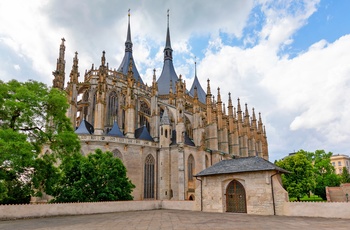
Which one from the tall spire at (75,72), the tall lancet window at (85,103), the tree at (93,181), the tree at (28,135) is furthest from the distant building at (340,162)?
the tree at (28,135)

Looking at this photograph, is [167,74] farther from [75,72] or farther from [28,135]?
[28,135]

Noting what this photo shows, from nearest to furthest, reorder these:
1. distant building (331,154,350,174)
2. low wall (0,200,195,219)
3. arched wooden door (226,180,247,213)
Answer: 1. low wall (0,200,195,219)
2. arched wooden door (226,180,247,213)
3. distant building (331,154,350,174)

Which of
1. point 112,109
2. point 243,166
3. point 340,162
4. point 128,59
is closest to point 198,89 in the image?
point 128,59

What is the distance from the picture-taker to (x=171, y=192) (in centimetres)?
3497

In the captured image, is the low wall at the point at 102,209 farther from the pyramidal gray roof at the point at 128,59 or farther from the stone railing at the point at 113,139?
the pyramidal gray roof at the point at 128,59

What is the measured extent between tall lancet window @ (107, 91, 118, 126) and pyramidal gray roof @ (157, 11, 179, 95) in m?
14.9

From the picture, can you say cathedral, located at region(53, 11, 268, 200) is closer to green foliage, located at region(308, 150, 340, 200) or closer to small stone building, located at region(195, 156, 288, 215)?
small stone building, located at region(195, 156, 288, 215)

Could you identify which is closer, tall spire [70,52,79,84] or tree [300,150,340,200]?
tall spire [70,52,79,84]

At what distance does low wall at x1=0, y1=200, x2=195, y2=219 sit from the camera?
683 inches

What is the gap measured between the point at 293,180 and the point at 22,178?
32568mm

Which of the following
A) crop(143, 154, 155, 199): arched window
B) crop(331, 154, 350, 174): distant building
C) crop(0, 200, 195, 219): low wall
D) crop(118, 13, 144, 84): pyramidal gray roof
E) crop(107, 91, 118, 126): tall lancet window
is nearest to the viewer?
crop(0, 200, 195, 219): low wall

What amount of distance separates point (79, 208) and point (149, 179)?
586 inches

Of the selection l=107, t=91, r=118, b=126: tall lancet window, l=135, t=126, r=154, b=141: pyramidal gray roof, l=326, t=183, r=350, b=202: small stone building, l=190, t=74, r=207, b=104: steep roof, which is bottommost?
l=326, t=183, r=350, b=202: small stone building

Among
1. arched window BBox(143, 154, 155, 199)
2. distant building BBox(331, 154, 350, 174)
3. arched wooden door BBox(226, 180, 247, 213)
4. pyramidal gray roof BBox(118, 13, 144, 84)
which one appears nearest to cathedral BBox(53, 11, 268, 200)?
arched window BBox(143, 154, 155, 199)
